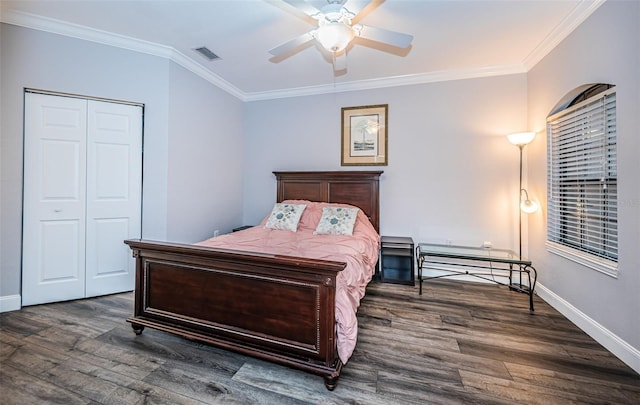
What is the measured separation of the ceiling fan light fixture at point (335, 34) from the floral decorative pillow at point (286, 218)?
2143mm

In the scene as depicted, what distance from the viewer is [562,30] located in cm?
266

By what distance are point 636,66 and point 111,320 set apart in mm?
4625

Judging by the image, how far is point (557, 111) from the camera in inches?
113

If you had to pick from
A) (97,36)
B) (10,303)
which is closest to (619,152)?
(97,36)

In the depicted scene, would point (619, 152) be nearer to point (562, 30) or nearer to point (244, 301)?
point (562, 30)

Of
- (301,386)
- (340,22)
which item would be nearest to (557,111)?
(340,22)

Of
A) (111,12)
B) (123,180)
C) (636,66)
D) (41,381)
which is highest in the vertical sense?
Answer: (111,12)

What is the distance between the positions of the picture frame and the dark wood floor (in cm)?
230

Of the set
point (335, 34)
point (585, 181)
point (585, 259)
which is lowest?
point (585, 259)

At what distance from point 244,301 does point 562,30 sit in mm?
3836

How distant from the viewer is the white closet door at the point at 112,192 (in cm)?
302

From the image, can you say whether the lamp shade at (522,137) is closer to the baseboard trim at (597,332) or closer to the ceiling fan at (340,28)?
the baseboard trim at (597,332)

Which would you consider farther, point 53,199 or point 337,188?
point 337,188

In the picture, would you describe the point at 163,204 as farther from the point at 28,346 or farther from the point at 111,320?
the point at 28,346
